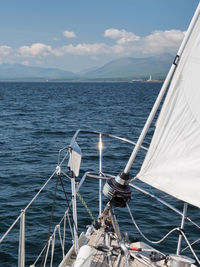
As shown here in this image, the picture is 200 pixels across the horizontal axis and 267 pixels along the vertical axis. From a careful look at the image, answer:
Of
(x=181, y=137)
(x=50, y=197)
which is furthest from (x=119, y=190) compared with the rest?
(x=50, y=197)

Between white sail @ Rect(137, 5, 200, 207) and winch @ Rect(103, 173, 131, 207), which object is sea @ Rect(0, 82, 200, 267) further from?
white sail @ Rect(137, 5, 200, 207)

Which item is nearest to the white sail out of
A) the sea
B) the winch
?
the winch

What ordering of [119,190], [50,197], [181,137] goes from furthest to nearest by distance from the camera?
[50,197] → [119,190] → [181,137]

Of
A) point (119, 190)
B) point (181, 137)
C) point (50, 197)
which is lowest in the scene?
point (50, 197)

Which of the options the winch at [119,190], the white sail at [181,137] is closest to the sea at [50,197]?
the winch at [119,190]

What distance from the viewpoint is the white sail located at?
3.69 meters

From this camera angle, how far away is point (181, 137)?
149 inches

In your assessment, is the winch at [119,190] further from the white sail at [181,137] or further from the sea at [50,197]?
the sea at [50,197]

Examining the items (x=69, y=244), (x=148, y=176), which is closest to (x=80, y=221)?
(x=69, y=244)

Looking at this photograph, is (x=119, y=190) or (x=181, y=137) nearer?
(x=181, y=137)

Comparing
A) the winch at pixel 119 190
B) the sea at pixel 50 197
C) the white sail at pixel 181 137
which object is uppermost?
the white sail at pixel 181 137

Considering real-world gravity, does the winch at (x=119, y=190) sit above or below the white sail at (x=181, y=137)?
below

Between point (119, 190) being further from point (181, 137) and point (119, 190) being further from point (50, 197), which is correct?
point (50, 197)

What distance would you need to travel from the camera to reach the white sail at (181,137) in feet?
12.1
